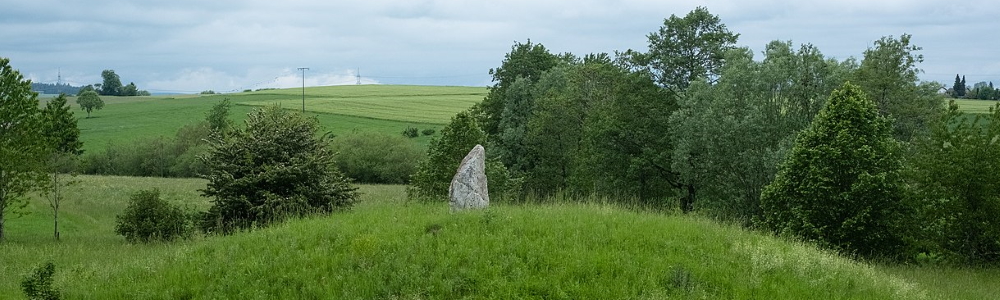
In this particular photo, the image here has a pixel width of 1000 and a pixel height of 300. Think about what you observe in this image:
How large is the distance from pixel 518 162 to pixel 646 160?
14.7 m

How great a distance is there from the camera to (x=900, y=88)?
120ft

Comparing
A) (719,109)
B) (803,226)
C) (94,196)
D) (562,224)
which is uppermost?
(719,109)

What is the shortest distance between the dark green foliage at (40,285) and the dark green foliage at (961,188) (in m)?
26.0

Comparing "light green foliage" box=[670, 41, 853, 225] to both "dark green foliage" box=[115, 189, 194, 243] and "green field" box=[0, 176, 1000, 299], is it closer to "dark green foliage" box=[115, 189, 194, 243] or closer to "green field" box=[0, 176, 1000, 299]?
"green field" box=[0, 176, 1000, 299]

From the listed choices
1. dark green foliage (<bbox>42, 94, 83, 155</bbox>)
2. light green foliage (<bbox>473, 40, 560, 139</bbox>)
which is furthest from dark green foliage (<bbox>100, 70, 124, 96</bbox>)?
light green foliage (<bbox>473, 40, 560, 139</bbox>)

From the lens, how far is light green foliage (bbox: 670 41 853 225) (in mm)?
35906

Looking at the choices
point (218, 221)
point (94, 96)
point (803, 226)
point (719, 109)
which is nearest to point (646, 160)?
point (719, 109)

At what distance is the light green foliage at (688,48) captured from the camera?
42531mm

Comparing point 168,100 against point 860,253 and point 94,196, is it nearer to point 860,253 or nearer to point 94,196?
point 94,196

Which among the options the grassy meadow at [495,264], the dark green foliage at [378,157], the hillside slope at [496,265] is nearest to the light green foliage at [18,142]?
the grassy meadow at [495,264]

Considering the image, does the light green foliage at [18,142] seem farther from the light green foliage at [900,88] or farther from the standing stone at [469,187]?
the light green foliage at [900,88]

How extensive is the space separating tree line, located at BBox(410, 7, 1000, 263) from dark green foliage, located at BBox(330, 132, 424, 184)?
2098 centimetres

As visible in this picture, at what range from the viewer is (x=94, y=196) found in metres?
53.1

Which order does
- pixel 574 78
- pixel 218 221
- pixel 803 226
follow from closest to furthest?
1. pixel 218 221
2. pixel 803 226
3. pixel 574 78
